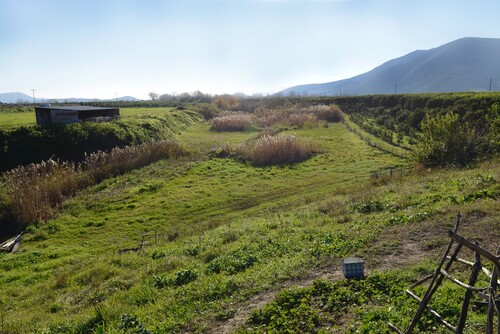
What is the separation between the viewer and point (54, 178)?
60.3ft

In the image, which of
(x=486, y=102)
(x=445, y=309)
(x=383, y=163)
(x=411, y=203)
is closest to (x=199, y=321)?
(x=445, y=309)

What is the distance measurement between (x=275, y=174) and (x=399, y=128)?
21977 mm

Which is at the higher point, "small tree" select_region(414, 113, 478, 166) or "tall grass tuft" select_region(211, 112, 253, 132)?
"tall grass tuft" select_region(211, 112, 253, 132)

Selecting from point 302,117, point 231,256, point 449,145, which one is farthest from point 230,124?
point 231,256

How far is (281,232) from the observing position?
34.2 feet

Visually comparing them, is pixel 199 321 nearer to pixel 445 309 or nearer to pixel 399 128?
pixel 445 309

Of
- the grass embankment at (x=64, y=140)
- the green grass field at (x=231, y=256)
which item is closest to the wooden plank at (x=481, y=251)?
the green grass field at (x=231, y=256)

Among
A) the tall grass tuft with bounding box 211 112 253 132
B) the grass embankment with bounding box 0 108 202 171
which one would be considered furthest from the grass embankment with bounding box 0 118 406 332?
the tall grass tuft with bounding box 211 112 253 132

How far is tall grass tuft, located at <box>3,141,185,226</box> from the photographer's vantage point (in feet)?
52.5

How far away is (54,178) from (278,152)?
13.8 m

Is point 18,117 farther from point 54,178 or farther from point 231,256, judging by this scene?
point 231,256

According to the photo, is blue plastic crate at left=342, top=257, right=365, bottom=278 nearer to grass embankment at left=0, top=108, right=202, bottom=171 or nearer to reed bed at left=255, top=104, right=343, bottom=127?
grass embankment at left=0, top=108, right=202, bottom=171

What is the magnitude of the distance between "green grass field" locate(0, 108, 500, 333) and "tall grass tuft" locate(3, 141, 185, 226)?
0.81 metres

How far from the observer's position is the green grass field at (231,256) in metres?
6.20
